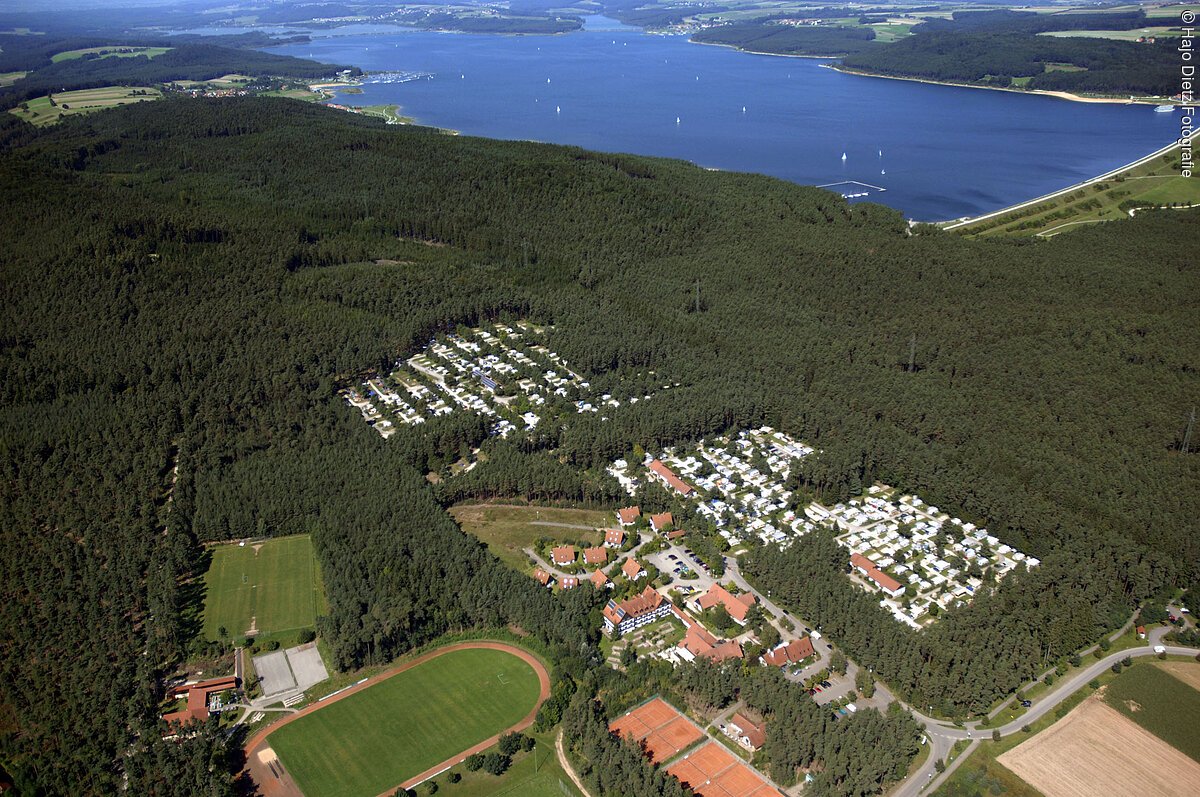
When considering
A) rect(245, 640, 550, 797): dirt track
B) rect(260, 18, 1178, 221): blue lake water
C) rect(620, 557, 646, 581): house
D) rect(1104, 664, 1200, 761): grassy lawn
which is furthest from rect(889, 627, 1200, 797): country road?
rect(260, 18, 1178, 221): blue lake water

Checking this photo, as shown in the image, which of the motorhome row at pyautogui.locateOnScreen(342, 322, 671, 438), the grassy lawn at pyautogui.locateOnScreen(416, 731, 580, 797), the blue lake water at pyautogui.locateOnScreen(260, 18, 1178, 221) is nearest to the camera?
the grassy lawn at pyautogui.locateOnScreen(416, 731, 580, 797)

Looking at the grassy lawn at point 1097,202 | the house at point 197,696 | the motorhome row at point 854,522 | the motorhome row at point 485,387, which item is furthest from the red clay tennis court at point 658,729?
the grassy lawn at point 1097,202

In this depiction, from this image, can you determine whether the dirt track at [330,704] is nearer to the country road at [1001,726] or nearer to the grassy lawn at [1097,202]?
the country road at [1001,726]

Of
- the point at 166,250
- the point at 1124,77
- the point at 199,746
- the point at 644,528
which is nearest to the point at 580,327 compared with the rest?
the point at 644,528

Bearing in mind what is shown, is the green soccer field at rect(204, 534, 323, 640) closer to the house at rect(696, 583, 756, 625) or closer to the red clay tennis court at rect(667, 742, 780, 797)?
→ the house at rect(696, 583, 756, 625)

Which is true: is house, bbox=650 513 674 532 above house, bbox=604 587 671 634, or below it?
above

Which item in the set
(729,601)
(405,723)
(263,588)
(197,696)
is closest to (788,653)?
(729,601)
